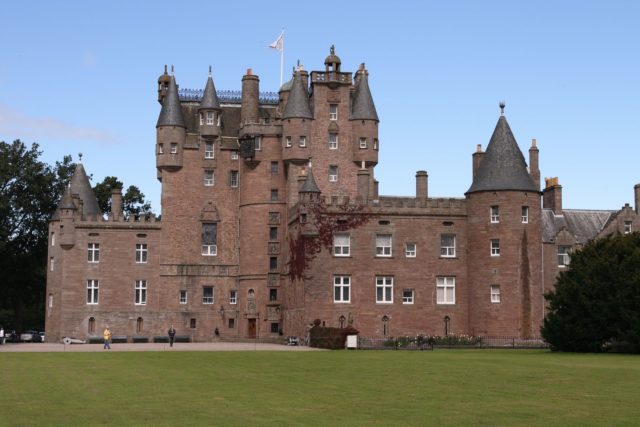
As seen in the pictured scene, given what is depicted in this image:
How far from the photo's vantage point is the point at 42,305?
376 ft

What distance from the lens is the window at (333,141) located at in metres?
78.4

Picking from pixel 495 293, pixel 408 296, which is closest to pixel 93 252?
pixel 408 296

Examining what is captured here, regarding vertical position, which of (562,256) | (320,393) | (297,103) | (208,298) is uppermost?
(297,103)

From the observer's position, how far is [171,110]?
265ft

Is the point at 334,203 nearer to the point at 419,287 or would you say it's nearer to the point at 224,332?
the point at 419,287

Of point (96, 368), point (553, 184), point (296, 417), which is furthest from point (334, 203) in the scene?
point (296, 417)

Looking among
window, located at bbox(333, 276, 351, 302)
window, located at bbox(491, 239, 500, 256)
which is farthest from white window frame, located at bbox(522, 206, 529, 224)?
window, located at bbox(333, 276, 351, 302)

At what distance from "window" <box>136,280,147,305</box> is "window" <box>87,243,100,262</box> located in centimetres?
360

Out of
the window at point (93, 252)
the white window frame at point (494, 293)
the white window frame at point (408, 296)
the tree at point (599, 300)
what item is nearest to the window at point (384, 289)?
the white window frame at point (408, 296)

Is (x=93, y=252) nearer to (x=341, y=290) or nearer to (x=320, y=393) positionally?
(x=341, y=290)

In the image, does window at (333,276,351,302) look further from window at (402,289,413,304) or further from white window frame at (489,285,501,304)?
white window frame at (489,285,501,304)

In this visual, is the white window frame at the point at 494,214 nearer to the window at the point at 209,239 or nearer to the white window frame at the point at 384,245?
the white window frame at the point at 384,245

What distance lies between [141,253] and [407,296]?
21257 millimetres

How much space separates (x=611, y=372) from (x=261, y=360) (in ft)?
50.9
